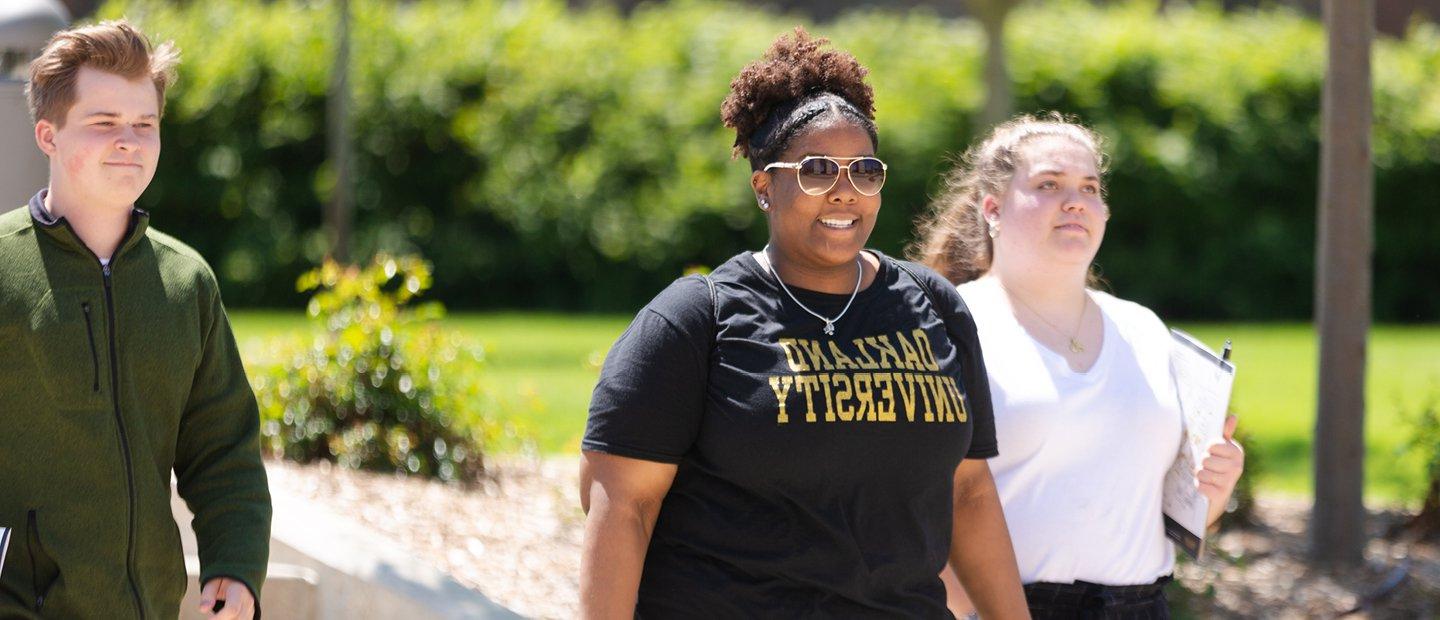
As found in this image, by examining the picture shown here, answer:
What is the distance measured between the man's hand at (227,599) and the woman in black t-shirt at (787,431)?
60cm

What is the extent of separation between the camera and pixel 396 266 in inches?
285

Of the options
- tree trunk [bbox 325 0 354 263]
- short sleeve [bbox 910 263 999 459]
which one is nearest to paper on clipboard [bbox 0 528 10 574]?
short sleeve [bbox 910 263 999 459]

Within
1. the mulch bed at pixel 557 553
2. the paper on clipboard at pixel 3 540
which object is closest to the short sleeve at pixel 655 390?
the paper on clipboard at pixel 3 540

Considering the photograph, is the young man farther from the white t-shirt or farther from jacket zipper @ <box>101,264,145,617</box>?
the white t-shirt

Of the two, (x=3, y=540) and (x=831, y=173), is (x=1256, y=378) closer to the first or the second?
(x=831, y=173)

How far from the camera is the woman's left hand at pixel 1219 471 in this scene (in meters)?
3.38

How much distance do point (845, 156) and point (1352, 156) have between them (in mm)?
4062

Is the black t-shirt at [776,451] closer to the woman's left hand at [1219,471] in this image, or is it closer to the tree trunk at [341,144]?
the woman's left hand at [1219,471]

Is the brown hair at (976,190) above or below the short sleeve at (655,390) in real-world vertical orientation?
above

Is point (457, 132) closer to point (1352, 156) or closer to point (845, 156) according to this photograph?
point (1352, 156)

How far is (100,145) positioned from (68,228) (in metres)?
0.14

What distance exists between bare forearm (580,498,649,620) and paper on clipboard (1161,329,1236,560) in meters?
1.23

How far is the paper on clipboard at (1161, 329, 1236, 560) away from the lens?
11.1 feet

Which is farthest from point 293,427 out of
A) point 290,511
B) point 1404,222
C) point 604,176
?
point 1404,222
